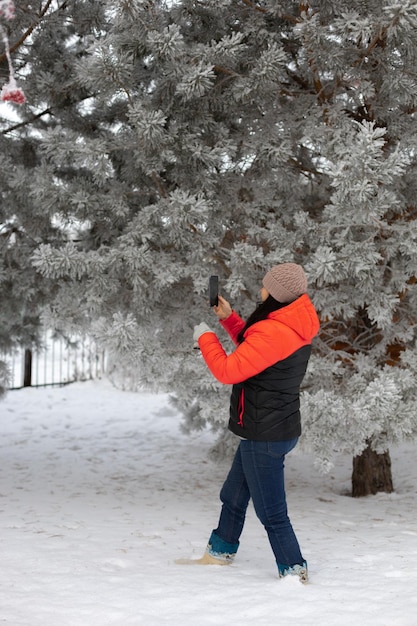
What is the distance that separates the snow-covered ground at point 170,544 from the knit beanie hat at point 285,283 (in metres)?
1.32

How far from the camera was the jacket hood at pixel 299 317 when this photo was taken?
3.21 m

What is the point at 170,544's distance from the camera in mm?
4082

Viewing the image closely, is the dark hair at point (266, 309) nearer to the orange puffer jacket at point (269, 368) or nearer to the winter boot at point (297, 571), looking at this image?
the orange puffer jacket at point (269, 368)

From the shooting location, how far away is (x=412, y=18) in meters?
3.39

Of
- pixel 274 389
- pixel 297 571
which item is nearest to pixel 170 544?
pixel 297 571

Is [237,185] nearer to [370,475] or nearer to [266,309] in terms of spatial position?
[266,309]

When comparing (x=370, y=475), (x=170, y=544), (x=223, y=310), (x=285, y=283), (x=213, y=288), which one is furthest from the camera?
(x=370, y=475)

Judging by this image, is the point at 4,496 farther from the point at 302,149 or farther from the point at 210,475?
the point at 302,149

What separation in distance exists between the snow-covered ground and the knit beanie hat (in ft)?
4.34

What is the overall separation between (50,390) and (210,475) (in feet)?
18.2

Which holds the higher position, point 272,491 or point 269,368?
point 269,368

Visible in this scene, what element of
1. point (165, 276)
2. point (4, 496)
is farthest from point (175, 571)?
point (4, 496)

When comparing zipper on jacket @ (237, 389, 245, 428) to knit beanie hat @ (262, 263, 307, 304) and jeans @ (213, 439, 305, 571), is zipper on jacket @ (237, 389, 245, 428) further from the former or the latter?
knit beanie hat @ (262, 263, 307, 304)

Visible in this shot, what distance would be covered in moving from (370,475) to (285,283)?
11.0ft
